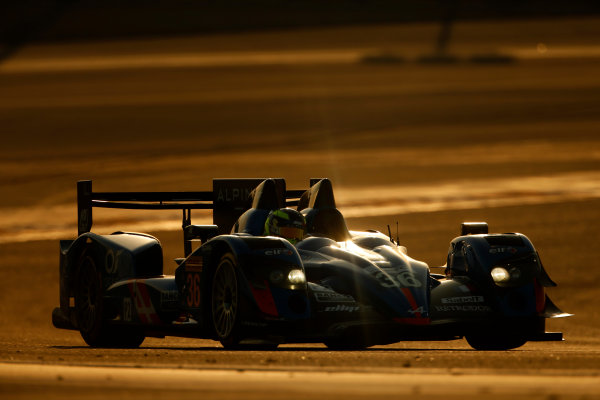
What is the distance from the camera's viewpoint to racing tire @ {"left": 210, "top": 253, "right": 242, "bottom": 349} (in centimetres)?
1128

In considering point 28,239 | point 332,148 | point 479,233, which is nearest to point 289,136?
point 332,148

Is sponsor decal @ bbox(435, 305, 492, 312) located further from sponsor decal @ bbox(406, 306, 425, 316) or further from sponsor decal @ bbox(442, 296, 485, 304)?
sponsor decal @ bbox(406, 306, 425, 316)

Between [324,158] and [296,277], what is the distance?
26837 mm

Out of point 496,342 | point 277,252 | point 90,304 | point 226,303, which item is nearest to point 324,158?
point 90,304

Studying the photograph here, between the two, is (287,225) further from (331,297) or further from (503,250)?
(503,250)

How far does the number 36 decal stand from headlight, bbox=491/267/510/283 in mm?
2546

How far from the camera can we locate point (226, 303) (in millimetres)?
11570

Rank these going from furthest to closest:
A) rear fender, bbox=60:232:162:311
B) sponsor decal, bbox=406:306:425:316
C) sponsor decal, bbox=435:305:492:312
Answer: rear fender, bbox=60:232:162:311 → sponsor decal, bbox=435:305:492:312 → sponsor decal, bbox=406:306:425:316

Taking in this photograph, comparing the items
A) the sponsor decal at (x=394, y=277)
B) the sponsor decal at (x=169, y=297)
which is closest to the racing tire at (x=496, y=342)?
the sponsor decal at (x=394, y=277)

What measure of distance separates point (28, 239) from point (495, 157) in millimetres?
16154

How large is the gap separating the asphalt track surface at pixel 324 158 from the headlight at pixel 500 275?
28.0 inches

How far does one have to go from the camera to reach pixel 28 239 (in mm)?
→ 25078

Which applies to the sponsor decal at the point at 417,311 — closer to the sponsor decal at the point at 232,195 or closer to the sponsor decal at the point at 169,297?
the sponsor decal at the point at 169,297

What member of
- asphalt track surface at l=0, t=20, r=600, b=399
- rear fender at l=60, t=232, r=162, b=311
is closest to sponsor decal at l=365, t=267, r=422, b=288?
asphalt track surface at l=0, t=20, r=600, b=399
